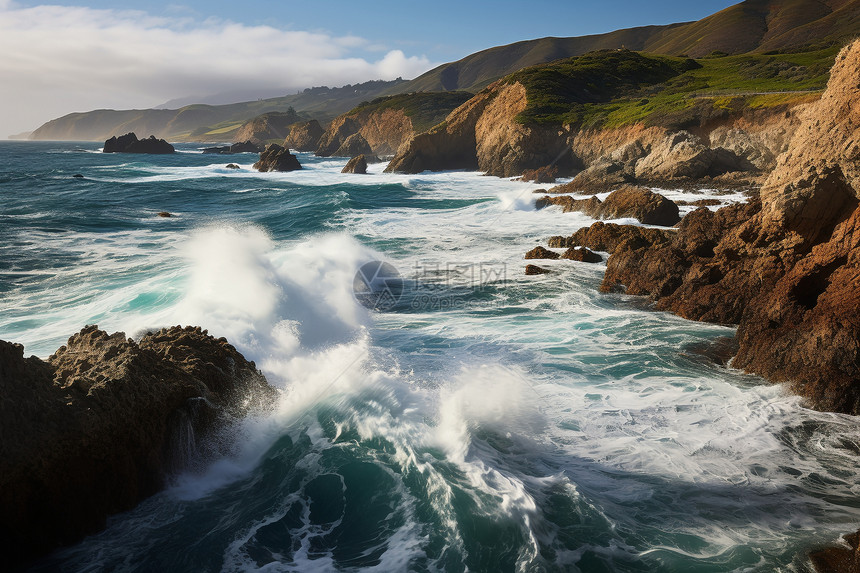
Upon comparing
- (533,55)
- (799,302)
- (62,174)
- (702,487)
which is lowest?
(702,487)

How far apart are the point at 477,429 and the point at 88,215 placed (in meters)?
29.3

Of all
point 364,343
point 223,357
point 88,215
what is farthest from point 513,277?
point 88,215

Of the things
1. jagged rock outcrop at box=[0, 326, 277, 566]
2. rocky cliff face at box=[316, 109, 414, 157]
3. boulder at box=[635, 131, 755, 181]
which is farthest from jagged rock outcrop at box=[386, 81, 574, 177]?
jagged rock outcrop at box=[0, 326, 277, 566]

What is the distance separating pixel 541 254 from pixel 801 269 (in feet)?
29.8

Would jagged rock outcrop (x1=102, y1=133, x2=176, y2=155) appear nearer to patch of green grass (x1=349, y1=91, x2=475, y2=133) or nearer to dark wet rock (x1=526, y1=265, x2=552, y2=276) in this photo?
patch of green grass (x1=349, y1=91, x2=475, y2=133)

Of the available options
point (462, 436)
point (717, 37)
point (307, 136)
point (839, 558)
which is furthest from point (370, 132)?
point (839, 558)

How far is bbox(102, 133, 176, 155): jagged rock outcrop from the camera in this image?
10600cm

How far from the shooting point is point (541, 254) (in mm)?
18500

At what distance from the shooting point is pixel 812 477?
650 cm

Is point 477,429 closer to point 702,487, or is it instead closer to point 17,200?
point 702,487

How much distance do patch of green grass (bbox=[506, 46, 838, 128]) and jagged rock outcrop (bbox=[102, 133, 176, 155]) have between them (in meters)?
80.0

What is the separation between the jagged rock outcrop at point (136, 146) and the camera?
106 metres

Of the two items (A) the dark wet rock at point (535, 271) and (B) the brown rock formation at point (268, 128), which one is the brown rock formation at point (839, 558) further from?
(B) the brown rock formation at point (268, 128)

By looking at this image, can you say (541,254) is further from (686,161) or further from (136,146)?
(136,146)
